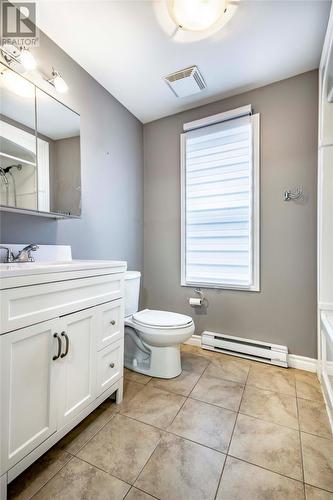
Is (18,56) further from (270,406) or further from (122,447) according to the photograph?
(270,406)

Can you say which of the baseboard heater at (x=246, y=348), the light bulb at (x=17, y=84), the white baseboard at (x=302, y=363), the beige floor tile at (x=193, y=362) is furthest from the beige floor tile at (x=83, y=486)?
the light bulb at (x=17, y=84)

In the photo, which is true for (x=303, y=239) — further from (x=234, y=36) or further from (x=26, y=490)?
(x=26, y=490)

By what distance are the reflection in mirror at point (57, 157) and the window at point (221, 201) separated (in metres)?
1.08

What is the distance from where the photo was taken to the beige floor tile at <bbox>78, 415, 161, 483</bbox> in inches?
39.6

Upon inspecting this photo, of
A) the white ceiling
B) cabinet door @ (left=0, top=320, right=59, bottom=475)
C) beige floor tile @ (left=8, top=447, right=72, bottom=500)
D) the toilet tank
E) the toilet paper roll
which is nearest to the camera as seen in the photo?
cabinet door @ (left=0, top=320, right=59, bottom=475)

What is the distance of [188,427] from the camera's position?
1.25 m

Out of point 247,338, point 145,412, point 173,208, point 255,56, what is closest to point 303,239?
point 247,338

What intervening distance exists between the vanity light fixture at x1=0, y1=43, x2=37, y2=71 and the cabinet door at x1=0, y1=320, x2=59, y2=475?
1446 mm

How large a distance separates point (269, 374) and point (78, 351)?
150cm

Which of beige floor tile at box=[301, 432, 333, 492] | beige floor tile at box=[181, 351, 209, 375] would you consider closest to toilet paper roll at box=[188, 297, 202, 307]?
beige floor tile at box=[181, 351, 209, 375]

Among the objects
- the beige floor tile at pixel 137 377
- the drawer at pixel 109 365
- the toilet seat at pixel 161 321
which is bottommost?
the beige floor tile at pixel 137 377

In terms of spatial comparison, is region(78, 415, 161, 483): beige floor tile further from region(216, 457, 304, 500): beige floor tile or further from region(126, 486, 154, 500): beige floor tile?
region(216, 457, 304, 500): beige floor tile

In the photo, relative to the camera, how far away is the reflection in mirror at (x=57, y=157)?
140 centimetres

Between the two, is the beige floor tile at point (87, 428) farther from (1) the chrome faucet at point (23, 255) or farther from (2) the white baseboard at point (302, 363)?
(2) the white baseboard at point (302, 363)
